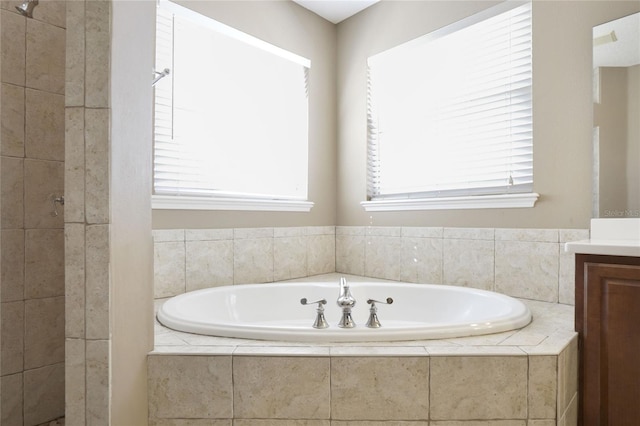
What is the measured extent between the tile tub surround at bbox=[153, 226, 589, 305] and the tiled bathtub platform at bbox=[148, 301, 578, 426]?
3.10 ft

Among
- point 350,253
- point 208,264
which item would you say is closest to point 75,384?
point 208,264

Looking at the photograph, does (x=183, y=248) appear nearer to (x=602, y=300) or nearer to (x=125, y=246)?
(x=125, y=246)

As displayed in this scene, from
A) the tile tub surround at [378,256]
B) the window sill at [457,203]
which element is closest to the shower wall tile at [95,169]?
the tile tub surround at [378,256]

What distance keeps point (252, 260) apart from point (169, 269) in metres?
0.56

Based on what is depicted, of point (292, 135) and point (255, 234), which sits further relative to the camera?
point (292, 135)

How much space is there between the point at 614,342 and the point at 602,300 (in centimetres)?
15

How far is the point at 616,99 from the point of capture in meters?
1.87

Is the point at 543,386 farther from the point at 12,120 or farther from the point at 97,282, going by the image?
the point at 12,120

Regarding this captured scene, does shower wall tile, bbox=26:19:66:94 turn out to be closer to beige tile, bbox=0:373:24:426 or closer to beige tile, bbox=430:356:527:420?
beige tile, bbox=0:373:24:426

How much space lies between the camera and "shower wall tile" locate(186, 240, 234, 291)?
2.26 m

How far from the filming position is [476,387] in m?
1.26

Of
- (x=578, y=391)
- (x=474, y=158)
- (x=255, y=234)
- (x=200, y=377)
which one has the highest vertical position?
(x=474, y=158)

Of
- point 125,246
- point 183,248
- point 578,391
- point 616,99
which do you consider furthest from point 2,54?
point 616,99

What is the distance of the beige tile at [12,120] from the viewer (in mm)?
1500
